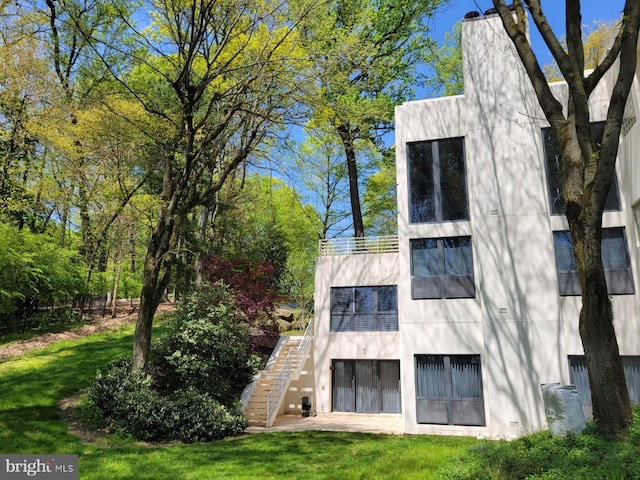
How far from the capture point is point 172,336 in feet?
43.5

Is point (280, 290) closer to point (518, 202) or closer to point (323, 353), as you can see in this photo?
point (323, 353)

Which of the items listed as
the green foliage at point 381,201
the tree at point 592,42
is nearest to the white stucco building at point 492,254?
the tree at point 592,42

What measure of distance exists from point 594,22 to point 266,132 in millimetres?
19999

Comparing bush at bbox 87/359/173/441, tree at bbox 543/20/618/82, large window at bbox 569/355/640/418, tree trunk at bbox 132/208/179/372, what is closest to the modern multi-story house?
large window at bbox 569/355/640/418

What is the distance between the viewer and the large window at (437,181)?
12570 millimetres

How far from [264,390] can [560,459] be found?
10982 millimetres

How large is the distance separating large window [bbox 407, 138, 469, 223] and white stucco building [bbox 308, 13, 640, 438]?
1.2 inches

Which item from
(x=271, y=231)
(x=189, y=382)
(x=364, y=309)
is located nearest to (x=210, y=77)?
(x=189, y=382)

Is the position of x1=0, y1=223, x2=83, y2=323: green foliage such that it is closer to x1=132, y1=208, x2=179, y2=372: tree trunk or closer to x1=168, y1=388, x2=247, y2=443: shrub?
x1=132, y1=208, x2=179, y2=372: tree trunk

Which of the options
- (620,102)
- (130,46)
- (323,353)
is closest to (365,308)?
(323,353)

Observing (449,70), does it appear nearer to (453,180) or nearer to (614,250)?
(453,180)

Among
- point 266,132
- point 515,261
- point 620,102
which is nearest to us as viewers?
point 620,102

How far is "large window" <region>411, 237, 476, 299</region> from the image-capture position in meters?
12.1

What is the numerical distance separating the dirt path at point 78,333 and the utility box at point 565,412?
15.9m
